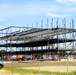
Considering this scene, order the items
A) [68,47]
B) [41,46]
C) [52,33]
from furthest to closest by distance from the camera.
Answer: [41,46], [68,47], [52,33]

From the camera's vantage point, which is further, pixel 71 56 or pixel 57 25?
pixel 71 56

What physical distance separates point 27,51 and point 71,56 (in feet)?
59.6

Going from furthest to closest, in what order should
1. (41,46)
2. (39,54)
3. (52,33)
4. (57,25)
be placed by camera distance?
(39,54) → (41,46) → (52,33) → (57,25)

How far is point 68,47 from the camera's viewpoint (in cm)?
7194

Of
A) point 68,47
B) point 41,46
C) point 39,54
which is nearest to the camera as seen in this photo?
point 68,47

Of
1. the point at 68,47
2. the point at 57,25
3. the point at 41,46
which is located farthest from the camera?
the point at 41,46

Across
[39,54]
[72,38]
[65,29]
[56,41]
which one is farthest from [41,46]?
[65,29]

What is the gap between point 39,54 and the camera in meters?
89.1

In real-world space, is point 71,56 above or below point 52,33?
below

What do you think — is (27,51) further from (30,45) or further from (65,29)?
(65,29)

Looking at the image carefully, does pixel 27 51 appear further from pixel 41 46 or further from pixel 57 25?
pixel 57 25

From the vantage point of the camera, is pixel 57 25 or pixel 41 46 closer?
pixel 57 25

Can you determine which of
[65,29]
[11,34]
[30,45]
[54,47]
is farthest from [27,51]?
[65,29]

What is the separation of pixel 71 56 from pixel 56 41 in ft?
21.0
